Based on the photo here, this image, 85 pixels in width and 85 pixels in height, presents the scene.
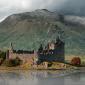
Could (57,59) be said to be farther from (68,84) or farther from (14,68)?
(68,84)

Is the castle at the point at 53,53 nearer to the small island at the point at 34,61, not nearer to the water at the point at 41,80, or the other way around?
the small island at the point at 34,61

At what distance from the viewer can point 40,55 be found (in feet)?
246

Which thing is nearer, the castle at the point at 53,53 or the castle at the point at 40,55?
the castle at the point at 40,55

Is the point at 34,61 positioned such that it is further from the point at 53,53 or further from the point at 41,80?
the point at 41,80

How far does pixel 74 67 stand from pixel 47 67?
20.6 ft

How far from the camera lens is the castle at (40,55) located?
7250 cm

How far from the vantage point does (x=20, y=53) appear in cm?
7488

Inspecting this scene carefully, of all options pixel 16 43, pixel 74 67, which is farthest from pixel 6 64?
pixel 16 43

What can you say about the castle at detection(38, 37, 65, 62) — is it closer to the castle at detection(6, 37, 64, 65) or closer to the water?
the castle at detection(6, 37, 64, 65)

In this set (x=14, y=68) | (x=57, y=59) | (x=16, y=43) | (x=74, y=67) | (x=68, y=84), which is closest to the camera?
(x=68, y=84)

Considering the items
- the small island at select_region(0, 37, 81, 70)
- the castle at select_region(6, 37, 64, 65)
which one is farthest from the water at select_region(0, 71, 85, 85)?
the castle at select_region(6, 37, 64, 65)

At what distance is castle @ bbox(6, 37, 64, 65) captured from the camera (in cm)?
7250

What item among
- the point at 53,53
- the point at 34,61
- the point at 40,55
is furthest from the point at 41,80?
the point at 53,53

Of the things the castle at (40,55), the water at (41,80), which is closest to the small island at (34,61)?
the castle at (40,55)
